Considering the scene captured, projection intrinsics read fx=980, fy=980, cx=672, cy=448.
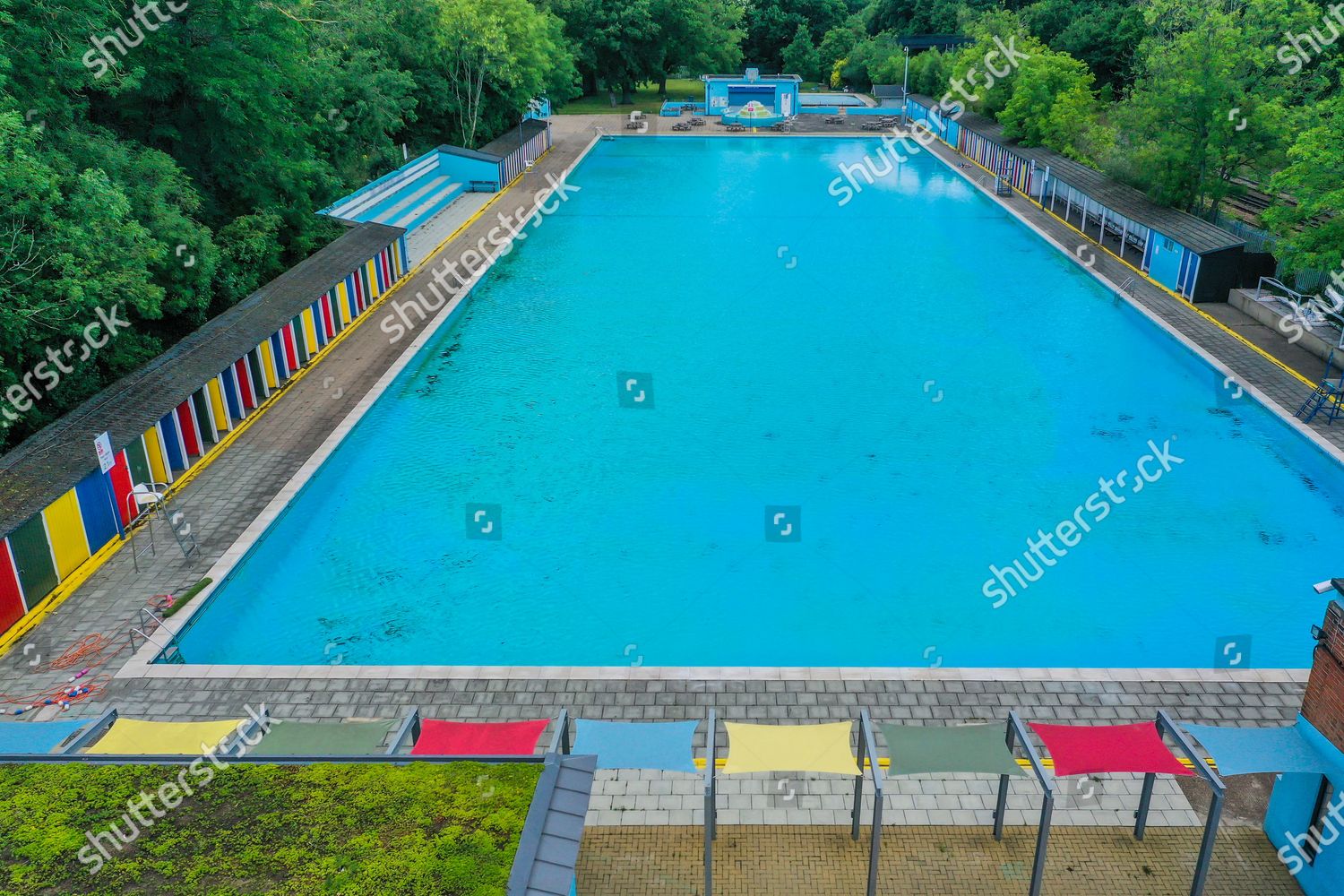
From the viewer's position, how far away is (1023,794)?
31.4 feet

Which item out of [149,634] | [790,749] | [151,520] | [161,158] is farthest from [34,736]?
[161,158]

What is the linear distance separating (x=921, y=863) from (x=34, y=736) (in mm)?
7959

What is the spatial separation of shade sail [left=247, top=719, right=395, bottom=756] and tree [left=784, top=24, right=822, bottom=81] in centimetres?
7212

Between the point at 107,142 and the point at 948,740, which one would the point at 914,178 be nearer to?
the point at 107,142

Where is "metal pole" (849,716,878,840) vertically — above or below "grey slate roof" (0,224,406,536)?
below

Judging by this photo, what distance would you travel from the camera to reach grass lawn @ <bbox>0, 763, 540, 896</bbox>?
6.20m

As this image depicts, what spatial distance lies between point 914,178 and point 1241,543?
27.7 metres

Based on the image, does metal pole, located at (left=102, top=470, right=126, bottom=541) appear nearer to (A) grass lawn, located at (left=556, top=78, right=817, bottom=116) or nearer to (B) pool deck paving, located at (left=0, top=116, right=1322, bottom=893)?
(B) pool deck paving, located at (left=0, top=116, right=1322, bottom=893)

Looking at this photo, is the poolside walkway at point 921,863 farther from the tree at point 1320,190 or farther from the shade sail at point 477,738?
the tree at point 1320,190

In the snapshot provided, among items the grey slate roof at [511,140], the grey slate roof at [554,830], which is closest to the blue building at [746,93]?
the grey slate roof at [511,140]

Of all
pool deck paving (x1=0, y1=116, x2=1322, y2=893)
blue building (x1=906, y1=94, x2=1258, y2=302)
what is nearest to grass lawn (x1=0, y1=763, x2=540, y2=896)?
pool deck paving (x1=0, y1=116, x2=1322, y2=893)

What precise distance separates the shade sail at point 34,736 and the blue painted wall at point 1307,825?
10.8m

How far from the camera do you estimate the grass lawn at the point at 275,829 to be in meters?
6.20

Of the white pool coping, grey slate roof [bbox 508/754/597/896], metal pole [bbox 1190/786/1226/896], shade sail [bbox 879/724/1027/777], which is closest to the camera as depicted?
grey slate roof [bbox 508/754/597/896]
